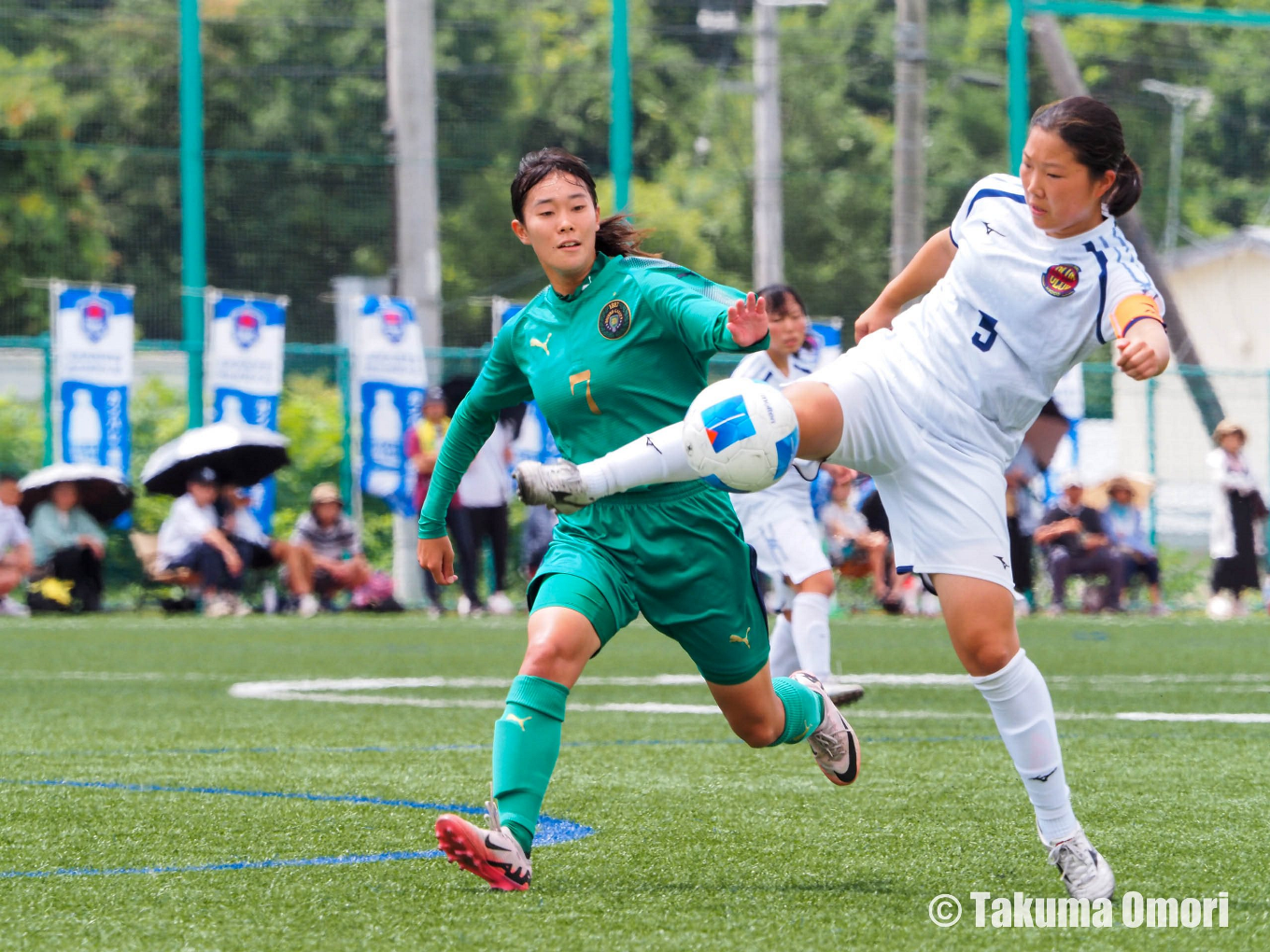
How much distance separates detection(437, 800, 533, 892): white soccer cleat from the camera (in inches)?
150

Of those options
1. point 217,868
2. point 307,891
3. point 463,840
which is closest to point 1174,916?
point 463,840

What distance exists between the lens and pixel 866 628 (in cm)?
1535

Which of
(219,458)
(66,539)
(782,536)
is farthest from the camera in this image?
(219,458)

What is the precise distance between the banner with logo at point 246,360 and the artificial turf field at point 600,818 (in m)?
8.03

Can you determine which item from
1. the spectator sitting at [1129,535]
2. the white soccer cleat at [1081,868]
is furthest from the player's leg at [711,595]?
the spectator sitting at [1129,535]

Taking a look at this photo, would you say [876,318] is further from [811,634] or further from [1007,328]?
[811,634]

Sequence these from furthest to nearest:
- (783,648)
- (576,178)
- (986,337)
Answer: (783,648)
(576,178)
(986,337)

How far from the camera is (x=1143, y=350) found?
3629mm

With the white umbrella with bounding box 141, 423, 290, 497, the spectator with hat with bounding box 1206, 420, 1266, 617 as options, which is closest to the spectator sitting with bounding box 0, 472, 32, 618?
the white umbrella with bounding box 141, 423, 290, 497

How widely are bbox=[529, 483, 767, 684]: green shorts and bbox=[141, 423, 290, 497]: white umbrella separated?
12954 millimetres

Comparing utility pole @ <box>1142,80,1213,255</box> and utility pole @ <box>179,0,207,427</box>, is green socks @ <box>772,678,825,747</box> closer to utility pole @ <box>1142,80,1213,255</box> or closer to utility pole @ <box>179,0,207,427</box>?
utility pole @ <box>179,0,207,427</box>

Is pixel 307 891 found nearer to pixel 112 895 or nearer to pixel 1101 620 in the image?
pixel 112 895

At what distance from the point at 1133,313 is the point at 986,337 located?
15.8 inches

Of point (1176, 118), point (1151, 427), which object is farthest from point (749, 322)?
point (1176, 118)
